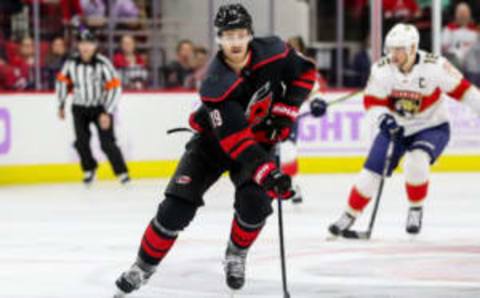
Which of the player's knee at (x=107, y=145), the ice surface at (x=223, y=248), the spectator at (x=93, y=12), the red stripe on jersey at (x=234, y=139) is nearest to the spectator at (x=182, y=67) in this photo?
the spectator at (x=93, y=12)

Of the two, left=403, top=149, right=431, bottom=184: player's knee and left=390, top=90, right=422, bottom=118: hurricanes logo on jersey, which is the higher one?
left=390, top=90, right=422, bottom=118: hurricanes logo on jersey

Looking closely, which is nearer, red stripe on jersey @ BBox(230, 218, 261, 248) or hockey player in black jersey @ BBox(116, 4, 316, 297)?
hockey player in black jersey @ BBox(116, 4, 316, 297)

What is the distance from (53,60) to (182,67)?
119cm

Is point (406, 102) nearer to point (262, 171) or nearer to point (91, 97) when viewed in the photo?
point (262, 171)

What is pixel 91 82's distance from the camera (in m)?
11.0

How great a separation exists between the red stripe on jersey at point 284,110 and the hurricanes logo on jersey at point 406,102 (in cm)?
224

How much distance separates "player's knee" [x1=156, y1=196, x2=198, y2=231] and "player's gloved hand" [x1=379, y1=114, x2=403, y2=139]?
2.34 metres

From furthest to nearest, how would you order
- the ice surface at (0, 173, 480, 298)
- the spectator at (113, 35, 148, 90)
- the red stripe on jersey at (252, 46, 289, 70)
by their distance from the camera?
the spectator at (113, 35, 148, 90) < the ice surface at (0, 173, 480, 298) < the red stripe on jersey at (252, 46, 289, 70)

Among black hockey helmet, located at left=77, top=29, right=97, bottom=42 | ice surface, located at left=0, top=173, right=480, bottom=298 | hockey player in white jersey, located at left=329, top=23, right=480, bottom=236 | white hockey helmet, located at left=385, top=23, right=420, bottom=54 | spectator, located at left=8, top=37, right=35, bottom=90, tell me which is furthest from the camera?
spectator, located at left=8, top=37, right=35, bottom=90

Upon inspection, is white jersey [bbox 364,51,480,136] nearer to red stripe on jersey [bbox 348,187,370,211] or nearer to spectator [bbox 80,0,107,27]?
red stripe on jersey [bbox 348,187,370,211]

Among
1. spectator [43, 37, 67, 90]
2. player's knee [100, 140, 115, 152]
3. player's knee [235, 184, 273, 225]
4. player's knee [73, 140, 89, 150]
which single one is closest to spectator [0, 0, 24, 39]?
spectator [43, 37, 67, 90]

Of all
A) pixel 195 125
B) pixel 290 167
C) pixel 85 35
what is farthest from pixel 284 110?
pixel 85 35

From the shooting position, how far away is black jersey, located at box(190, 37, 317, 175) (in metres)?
4.83

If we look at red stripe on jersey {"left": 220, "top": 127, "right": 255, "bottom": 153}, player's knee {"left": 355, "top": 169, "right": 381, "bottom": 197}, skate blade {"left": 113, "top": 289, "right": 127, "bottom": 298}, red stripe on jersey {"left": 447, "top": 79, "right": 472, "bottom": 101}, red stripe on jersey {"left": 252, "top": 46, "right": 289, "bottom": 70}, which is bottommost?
skate blade {"left": 113, "top": 289, "right": 127, "bottom": 298}
